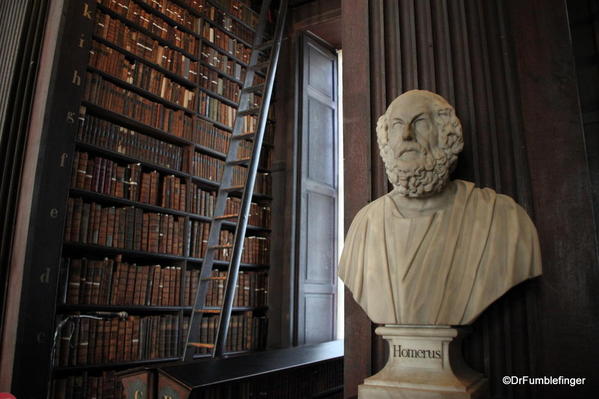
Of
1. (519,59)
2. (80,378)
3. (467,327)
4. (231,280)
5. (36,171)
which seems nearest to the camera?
(467,327)

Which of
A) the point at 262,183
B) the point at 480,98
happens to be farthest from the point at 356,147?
the point at 262,183

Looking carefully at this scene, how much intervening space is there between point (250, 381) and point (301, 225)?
207 centimetres

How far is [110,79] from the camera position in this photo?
315cm

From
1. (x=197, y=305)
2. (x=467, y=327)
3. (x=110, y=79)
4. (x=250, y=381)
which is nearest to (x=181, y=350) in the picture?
(x=197, y=305)

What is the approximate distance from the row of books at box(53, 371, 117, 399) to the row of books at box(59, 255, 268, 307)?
1.42 feet

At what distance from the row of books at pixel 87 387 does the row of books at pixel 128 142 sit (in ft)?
4.66

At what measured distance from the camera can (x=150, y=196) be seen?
3291 mm

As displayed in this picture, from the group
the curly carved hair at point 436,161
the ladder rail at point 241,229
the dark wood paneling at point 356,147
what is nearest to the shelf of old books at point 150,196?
the ladder rail at point 241,229

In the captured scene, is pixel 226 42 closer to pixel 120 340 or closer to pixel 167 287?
pixel 167 287

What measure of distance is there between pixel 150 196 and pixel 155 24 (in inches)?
52.7

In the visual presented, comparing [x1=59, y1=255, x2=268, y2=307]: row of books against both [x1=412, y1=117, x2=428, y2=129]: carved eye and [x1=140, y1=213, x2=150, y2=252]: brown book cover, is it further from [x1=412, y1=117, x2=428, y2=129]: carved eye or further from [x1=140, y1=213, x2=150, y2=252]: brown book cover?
[x1=412, y1=117, x2=428, y2=129]: carved eye

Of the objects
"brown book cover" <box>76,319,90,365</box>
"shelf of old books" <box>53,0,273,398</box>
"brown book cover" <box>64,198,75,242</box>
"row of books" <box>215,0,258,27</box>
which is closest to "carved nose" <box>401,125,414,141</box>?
"shelf of old books" <box>53,0,273,398</box>

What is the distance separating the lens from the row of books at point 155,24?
3.25m

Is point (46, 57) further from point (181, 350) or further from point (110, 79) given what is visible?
point (181, 350)
